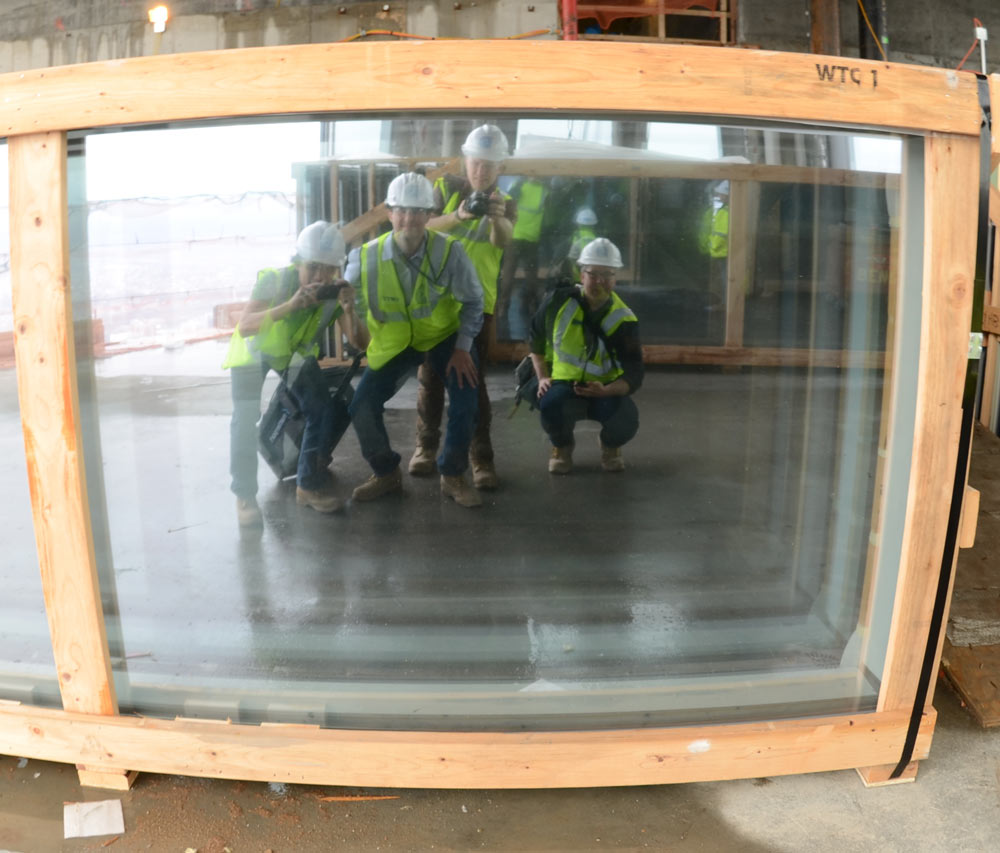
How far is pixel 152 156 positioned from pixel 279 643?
3.94 feet

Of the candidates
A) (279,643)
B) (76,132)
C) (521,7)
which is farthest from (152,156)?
(521,7)

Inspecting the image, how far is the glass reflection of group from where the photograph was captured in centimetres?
184

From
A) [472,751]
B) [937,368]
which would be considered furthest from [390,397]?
[937,368]

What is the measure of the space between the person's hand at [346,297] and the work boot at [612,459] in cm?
68

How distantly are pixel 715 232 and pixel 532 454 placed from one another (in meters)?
0.67

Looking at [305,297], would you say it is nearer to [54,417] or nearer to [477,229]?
[477,229]

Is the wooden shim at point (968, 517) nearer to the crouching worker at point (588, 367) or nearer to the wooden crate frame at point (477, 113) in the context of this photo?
the wooden crate frame at point (477, 113)

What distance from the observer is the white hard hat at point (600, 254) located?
1.87m

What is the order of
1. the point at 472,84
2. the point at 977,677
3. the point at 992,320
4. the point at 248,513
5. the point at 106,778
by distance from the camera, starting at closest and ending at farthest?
the point at 472,84 < the point at 248,513 < the point at 106,778 < the point at 977,677 < the point at 992,320

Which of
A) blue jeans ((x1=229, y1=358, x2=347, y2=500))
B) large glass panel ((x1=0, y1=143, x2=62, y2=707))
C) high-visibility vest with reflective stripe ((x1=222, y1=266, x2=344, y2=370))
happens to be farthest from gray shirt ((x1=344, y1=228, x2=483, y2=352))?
large glass panel ((x1=0, y1=143, x2=62, y2=707))

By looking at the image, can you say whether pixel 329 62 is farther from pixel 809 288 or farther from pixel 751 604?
pixel 751 604

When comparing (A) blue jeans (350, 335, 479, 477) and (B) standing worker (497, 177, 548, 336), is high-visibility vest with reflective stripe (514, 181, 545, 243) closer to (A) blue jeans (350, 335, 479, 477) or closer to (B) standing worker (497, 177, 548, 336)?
(B) standing worker (497, 177, 548, 336)

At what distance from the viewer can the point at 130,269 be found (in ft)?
6.29

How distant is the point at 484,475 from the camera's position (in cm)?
200
